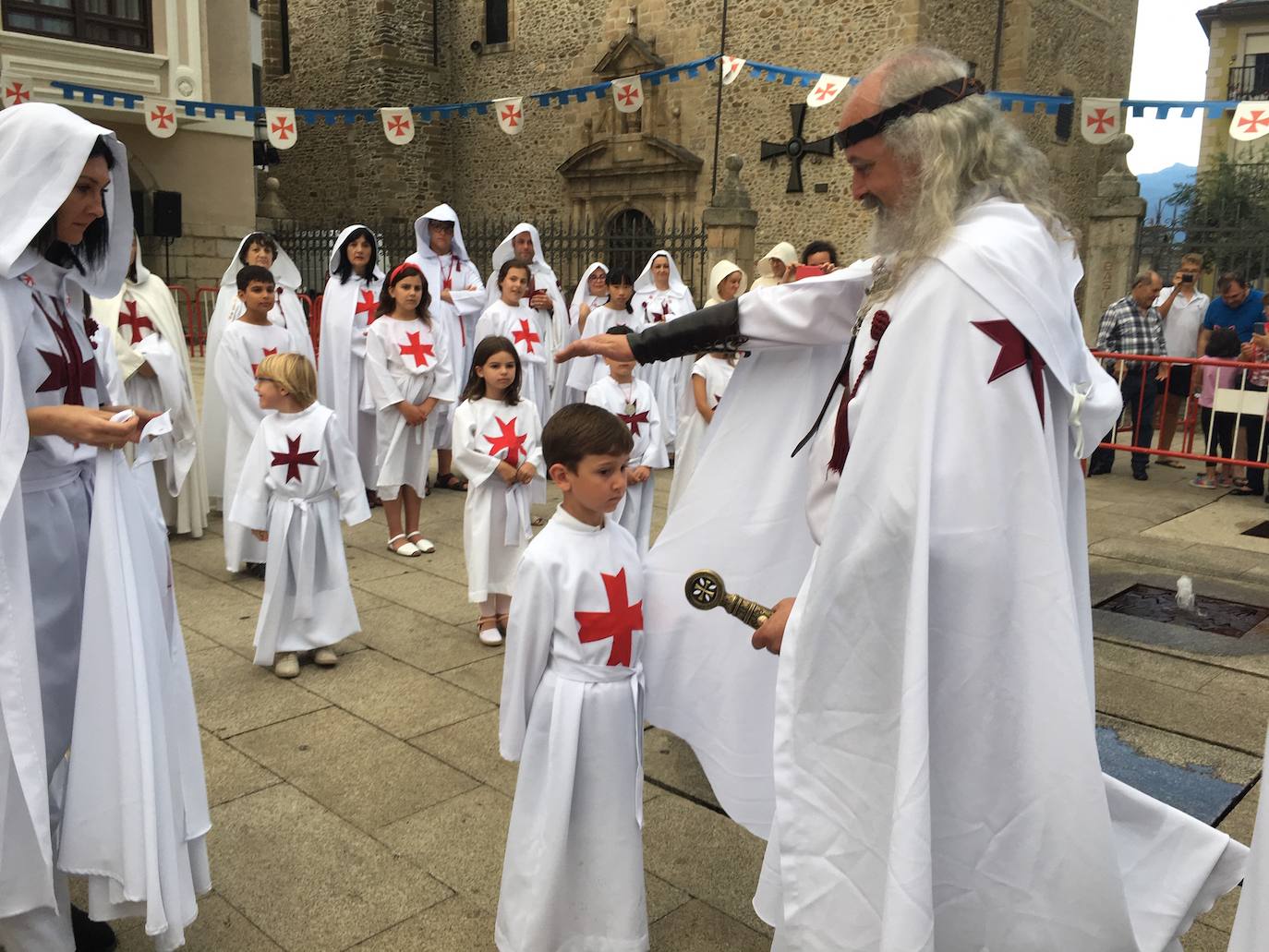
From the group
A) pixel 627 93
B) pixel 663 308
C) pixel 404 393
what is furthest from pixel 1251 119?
pixel 404 393

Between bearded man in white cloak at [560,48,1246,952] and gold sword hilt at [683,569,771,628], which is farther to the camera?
gold sword hilt at [683,569,771,628]

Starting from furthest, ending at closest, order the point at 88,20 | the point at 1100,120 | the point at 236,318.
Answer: the point at 88,20 < the point at 1100,120 < the point at 236,318

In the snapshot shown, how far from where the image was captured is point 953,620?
87.5 inches

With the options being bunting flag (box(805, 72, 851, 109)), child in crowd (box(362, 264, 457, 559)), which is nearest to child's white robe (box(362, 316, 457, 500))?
child in crowd (box(362, 264, 457, 559))

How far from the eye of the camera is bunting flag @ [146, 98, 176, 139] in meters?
14.9

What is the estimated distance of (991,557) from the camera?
219 centimetres

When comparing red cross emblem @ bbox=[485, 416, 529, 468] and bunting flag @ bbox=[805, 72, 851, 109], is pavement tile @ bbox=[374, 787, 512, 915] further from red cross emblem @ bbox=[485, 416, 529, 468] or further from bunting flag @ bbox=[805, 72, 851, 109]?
bunting flag @ bbox=[805, 72, 851, 109]

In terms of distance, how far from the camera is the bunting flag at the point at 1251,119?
32.5 feet

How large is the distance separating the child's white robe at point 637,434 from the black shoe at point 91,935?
331cm

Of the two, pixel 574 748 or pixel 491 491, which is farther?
pixel 491 491

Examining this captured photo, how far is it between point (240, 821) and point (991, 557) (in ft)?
8.56

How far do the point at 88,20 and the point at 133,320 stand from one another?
14.0 m

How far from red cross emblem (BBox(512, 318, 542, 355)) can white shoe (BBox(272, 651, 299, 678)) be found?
155 inches

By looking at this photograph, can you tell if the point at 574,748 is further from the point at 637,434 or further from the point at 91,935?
the point at 637,434
